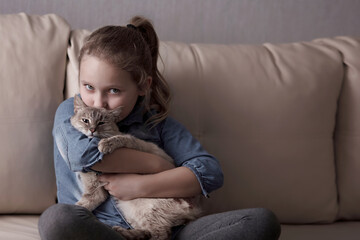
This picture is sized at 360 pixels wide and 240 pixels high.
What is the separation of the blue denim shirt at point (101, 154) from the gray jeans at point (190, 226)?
0.17 meters

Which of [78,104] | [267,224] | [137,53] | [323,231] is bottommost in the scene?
[323,231]

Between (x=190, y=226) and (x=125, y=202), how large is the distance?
234 millimetres

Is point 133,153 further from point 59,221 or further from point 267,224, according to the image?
point 267,224

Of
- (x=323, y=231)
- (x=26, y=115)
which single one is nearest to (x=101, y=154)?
(x=26, y=115)

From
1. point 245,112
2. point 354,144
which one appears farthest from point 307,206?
point 245,112

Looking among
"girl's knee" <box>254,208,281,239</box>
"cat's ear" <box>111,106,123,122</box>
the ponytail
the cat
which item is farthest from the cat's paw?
"girl's knee" <box>254,208,281,239</box>

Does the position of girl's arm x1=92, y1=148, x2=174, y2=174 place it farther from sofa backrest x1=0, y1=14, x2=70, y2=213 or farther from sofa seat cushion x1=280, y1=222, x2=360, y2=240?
sofa seat cushion x1=280, y1=222, x2=360, y2=240

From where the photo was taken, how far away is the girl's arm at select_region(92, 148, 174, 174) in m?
1.57

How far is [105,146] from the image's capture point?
1.52 m

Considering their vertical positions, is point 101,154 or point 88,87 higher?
point 88,87

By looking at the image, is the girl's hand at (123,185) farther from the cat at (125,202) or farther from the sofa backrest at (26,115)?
the sofa backrest at (26,115)

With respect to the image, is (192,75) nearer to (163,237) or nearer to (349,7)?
(163,237)

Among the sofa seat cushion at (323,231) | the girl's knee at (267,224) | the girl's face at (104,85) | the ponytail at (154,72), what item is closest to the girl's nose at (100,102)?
the girl's face at (104,85)

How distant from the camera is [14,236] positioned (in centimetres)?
160
